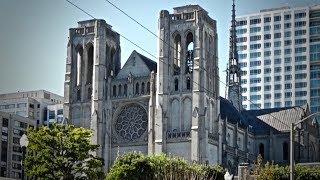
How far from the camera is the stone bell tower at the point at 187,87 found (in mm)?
90500

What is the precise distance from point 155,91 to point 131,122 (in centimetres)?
516

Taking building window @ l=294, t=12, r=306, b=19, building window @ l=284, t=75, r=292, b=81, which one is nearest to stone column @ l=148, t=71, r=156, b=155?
building window @ l=284, t=75, r=292, b=81

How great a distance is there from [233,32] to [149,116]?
40.8 m

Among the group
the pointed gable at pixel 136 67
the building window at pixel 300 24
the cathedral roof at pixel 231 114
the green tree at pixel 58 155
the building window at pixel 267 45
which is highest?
the building window at pixel 300 24

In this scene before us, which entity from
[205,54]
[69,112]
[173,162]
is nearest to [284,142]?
[205,54]

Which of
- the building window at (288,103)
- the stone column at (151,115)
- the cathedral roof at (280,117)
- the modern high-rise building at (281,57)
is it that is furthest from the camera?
the modern high-rise building at (281,57)

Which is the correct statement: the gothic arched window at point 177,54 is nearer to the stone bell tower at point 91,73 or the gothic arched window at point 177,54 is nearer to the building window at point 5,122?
the stone bell tower at point 91,73

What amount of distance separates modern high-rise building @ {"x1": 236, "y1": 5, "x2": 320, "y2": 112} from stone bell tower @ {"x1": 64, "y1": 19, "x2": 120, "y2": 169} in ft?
195

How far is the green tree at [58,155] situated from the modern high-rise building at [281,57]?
9598 centimetres

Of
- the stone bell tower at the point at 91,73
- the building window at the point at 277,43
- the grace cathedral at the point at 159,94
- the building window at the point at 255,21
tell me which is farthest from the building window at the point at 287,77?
the stone bell tower at the point at 91,73

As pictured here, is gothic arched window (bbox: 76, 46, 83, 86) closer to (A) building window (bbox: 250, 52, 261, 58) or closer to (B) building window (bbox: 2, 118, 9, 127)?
(B) building window (bbox: 2, 118, 9, 127)

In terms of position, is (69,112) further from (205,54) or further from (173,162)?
(173,162)

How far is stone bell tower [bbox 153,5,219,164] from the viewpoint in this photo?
90.5m

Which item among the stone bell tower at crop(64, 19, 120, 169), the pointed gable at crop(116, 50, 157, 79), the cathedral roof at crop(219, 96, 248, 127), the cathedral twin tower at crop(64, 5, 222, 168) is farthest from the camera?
the cathedral roof at crop(219, 96, 248, 127)
